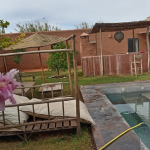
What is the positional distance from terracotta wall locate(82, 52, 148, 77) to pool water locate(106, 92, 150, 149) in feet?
8.76

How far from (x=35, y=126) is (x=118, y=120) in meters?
1.50

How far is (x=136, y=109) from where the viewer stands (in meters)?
5.10

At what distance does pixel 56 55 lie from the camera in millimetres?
9609

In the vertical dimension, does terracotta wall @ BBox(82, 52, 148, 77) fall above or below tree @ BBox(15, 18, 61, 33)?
below

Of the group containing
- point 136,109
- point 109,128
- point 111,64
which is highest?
point 111,64

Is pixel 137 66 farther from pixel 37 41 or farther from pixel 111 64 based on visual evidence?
pixel 37 41

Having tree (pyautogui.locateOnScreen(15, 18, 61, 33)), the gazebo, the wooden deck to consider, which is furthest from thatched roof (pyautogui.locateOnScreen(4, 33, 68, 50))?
tree (pyautogui.locateOnScreen(15, 18, 61, 33))

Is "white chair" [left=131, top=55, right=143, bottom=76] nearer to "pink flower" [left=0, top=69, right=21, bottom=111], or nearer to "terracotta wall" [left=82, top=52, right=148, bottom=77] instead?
"terracotta wall" [left=82, top=52, right=148, bottom=77]

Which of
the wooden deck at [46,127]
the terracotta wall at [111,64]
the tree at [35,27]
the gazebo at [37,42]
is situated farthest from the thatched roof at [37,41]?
the tree at [35,27]

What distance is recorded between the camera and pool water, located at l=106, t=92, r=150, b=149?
3.63 m

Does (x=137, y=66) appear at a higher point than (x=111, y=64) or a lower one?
lower

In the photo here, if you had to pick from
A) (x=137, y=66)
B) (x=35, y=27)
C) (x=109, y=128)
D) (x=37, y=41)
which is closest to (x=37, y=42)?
(x=37, y=41)

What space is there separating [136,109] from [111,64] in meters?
4.23

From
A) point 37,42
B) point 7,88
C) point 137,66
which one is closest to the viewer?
point 7,88
